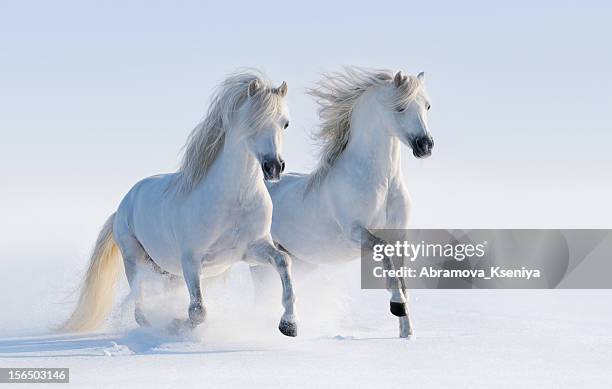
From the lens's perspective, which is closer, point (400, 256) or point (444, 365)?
point (444, 365)

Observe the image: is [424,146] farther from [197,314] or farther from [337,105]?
[197,314]

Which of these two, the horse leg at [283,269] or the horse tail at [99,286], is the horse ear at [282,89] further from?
the horse tail at [99,286]

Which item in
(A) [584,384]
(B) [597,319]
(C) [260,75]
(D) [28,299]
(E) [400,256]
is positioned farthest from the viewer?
(D) [28,299]

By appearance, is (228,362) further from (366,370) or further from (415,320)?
(415,320)

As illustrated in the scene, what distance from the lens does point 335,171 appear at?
9.41 metres

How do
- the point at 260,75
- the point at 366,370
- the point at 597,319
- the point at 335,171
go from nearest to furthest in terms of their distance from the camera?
the point at 366,370 → the point at 260,75 → the point at 335,171 → the point at 597,319

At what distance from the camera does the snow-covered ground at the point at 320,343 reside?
6.14 meters

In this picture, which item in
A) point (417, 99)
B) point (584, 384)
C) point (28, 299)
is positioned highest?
point (417, 99)

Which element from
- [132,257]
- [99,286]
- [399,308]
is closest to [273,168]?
[399,308]

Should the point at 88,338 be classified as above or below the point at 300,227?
below

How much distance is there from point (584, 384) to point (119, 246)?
200 inches

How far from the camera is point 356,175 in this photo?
9109 mm

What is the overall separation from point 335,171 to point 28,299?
441 cm

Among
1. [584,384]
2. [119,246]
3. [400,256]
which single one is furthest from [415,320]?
[584,384]
